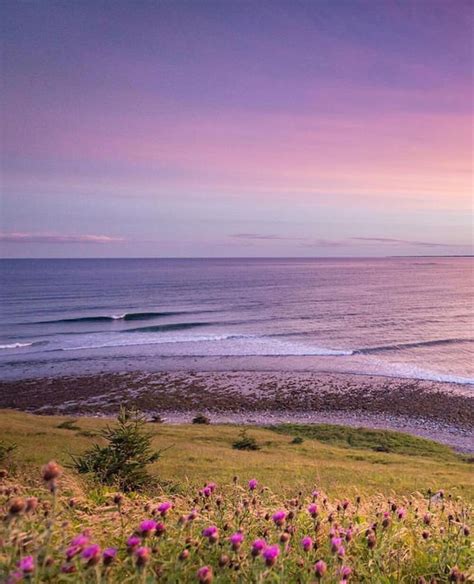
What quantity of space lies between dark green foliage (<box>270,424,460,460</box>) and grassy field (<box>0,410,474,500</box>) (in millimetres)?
51

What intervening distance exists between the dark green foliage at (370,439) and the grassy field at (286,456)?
51mm

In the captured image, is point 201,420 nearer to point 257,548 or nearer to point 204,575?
point 257,548

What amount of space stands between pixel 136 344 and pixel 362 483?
1502 inches

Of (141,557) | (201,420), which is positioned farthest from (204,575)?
(201,420)

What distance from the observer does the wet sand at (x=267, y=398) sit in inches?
1069

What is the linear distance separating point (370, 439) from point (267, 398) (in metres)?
9.34

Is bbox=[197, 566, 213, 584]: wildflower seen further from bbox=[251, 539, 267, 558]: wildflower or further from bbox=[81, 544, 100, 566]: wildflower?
bbox=[81, 544, 100, 566]: wildflower

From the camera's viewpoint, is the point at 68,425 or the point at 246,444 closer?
the point at 246,444

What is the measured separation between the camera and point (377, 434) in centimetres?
2373

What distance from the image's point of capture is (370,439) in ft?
75.5

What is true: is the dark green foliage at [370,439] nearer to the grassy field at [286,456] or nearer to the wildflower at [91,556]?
the grassy field at [286,456]

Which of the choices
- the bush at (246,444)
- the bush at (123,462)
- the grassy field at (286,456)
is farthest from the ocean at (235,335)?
the bush at (123,462)

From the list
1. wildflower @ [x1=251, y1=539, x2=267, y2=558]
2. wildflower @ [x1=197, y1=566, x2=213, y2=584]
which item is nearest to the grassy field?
wildflower @ [x1=251, y1=539, x2=267, y2=558]

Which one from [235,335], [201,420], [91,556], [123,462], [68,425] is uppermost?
[91,556]
